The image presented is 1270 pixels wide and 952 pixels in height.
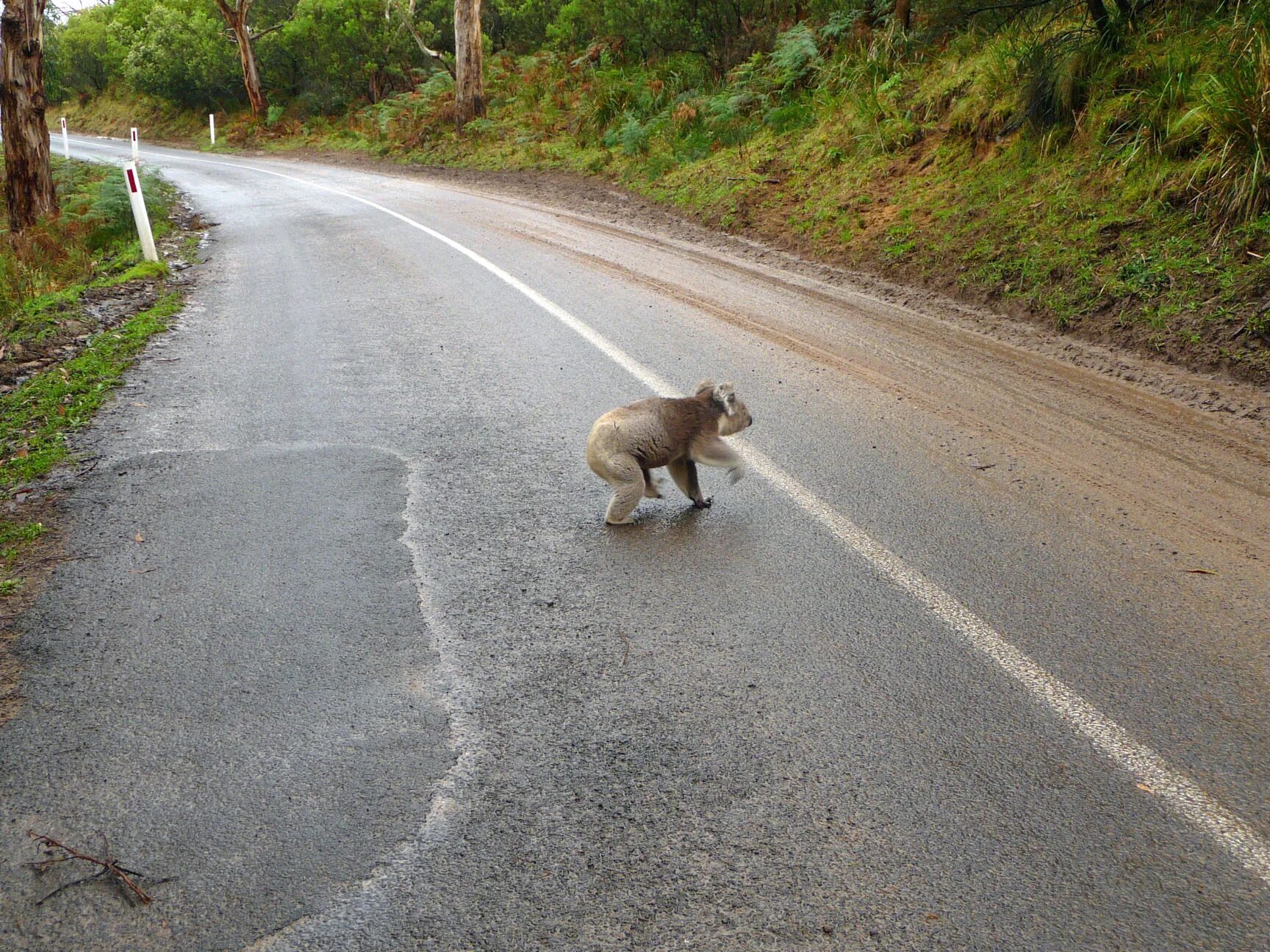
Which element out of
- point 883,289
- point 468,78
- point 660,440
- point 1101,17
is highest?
point 468,78

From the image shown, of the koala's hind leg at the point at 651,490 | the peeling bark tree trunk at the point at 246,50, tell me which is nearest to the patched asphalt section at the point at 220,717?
the koala's hind leg at the point at 651,490

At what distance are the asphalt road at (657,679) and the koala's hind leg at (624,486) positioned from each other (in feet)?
0.53

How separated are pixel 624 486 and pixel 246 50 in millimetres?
41940

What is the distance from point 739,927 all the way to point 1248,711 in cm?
214

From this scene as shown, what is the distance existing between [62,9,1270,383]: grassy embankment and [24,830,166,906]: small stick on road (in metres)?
7.67

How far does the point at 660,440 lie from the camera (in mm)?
5090

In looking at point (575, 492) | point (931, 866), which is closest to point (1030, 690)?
point (931, 866)

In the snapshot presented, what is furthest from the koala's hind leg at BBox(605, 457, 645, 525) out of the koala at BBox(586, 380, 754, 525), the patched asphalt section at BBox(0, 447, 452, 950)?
the patched asphalt section at BBox(0, 447, 452, 950)

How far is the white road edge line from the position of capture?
2.90 metres

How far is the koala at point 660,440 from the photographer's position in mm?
5043

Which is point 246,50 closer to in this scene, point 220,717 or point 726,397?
point 726,397

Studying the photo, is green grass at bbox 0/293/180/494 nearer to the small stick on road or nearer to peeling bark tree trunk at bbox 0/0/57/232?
the small stick on road

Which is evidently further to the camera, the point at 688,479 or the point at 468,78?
the point at 468,78

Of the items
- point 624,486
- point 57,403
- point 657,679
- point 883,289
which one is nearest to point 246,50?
point 883,289
